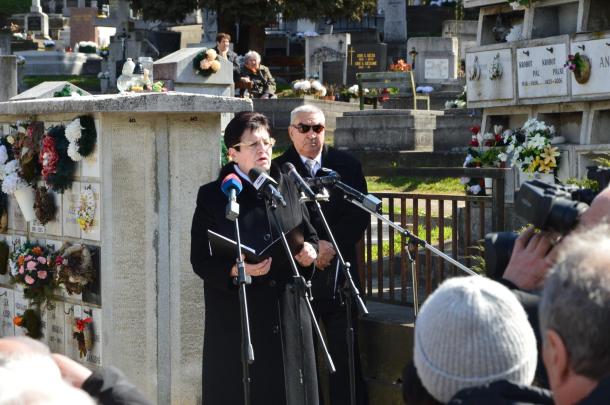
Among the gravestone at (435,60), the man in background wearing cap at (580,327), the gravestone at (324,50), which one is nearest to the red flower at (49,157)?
the man in background wearing cap at (580,327)

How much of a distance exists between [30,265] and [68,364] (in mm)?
4885

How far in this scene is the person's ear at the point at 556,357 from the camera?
101 inches

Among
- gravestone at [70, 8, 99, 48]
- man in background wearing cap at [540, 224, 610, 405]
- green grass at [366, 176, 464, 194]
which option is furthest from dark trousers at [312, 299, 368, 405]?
gravestone at [70, 8, 99, 48]

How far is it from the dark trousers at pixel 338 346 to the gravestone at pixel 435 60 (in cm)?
2082

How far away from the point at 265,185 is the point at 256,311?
0.75m

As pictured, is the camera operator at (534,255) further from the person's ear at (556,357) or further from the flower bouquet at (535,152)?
the flower bouquet at (535,152)

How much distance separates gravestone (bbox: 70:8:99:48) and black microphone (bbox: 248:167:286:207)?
41.6 metres

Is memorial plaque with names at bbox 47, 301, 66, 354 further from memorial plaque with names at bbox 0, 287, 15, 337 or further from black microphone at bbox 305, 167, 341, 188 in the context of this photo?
black microphone at bbox 305, 167, 341, 188

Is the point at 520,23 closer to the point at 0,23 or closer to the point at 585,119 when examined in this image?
the point at 585,119

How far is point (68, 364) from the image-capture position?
10.1 feet

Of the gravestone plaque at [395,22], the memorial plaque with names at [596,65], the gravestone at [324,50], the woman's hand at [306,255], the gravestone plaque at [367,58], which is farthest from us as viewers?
the gravestone plaque at [395,22]

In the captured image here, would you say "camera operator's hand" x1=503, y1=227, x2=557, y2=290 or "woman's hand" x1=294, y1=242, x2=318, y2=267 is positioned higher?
"camera operator's hand" x1=503, y1=227, x2=557, y2=290

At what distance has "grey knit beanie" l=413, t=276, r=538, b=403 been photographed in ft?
8.93

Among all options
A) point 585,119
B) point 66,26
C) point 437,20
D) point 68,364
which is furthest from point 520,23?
point 66,26
